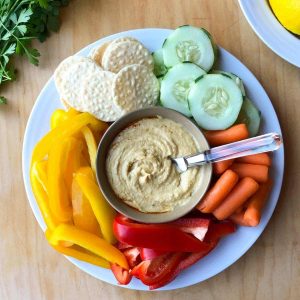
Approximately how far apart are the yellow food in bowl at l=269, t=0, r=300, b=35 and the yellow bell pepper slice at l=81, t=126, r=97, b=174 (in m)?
0.50

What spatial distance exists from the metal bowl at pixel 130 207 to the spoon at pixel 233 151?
0.03m

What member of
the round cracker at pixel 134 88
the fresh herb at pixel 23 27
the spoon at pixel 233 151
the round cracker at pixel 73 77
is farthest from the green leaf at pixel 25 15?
the spoon at pixel 233 151

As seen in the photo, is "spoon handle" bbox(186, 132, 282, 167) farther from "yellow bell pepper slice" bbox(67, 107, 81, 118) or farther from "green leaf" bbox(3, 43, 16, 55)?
"green leaf" bbox(3, 43, 16, 55)

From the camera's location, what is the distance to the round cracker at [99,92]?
1252 millimetres

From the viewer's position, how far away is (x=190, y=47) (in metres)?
1.24

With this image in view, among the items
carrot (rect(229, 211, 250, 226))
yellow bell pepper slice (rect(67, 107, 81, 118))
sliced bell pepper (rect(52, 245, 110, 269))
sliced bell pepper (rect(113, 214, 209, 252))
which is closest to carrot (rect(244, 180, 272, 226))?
carrot (rect(229, 211, 250, 226))

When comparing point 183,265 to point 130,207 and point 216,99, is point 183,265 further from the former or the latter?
A: point 216,99

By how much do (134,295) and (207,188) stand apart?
376 mm

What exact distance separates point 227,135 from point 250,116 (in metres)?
0.09

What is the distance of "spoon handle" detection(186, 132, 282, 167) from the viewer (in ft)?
3.67

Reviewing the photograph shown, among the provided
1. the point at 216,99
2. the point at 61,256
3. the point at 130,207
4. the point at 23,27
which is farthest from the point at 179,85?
the point at 61,256

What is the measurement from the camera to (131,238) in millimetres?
1204

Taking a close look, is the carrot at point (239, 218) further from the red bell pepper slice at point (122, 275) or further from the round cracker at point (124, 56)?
the round cracker at point (124, 56)

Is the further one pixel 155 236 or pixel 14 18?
pixel 14 18
